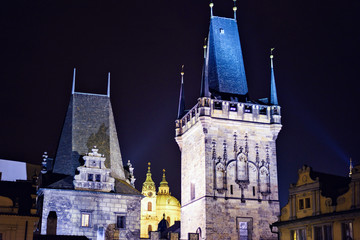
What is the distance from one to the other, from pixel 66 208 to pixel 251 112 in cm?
1571

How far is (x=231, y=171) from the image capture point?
41.4 m

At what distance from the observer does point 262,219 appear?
4081cm

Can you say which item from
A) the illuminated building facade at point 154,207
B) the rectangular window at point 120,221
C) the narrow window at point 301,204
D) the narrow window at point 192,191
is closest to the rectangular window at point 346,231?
the narrow window at point 301,204

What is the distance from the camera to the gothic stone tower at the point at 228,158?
4022 centimetres

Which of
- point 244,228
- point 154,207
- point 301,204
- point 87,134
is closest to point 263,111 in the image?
point 244,228

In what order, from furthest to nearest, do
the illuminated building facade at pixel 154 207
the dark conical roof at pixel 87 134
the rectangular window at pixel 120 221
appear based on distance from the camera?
the illuminated building facade at pixel 154 207, the dark conical roof at pixel 87 134, the rectangular window at pixel 120 221

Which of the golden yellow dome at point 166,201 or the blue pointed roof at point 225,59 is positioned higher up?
the blue pointed roof at point 225,59

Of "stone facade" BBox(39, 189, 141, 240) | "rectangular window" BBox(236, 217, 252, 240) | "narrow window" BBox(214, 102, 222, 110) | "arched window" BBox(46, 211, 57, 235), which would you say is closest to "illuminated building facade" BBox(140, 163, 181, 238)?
"narrow window" BBox(214, 102, 222, 110)

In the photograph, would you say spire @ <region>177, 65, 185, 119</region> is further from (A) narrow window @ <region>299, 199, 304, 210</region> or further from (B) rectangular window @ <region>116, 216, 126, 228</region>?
(A) narrow window @ <region>299, 199, 304, 210</region>

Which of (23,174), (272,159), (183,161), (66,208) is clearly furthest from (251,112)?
(23,174)

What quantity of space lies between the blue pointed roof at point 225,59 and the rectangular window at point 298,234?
51.1 feet

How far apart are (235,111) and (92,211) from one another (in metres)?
13.3

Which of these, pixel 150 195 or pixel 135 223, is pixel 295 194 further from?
pixel 150 195

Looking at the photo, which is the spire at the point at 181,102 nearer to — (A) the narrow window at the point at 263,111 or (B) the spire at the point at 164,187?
(A) the narrow window at the point at 263,111
